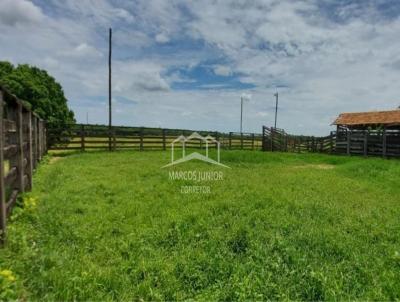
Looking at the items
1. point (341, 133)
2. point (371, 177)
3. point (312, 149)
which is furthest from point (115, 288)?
point (312, 149)

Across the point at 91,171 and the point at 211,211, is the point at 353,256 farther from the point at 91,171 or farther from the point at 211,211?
the point at 91,171

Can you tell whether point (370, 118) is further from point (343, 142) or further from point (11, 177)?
point (11, 177)

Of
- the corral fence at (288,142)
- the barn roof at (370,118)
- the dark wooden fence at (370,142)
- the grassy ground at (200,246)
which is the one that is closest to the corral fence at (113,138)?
the corral fence at (288,142)

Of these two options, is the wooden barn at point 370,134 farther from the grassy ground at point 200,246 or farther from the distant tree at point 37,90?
the distant tree at point 37,90

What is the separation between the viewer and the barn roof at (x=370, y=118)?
23.9 m

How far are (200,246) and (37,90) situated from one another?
1963 centimetres

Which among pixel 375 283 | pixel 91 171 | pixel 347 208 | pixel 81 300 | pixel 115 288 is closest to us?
pixel 81 300

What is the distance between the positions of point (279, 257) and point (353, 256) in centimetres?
89

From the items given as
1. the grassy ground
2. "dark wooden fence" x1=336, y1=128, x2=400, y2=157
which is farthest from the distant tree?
"dark wooden fence" x1=336, y1=128, x2=400, y2=157

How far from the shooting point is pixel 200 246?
378 centimetres

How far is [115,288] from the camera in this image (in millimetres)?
2822

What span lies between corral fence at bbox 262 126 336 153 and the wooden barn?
8.69ft

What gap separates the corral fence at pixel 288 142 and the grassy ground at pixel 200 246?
1880cm

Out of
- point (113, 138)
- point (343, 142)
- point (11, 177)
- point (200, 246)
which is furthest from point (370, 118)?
point (11, 177)
